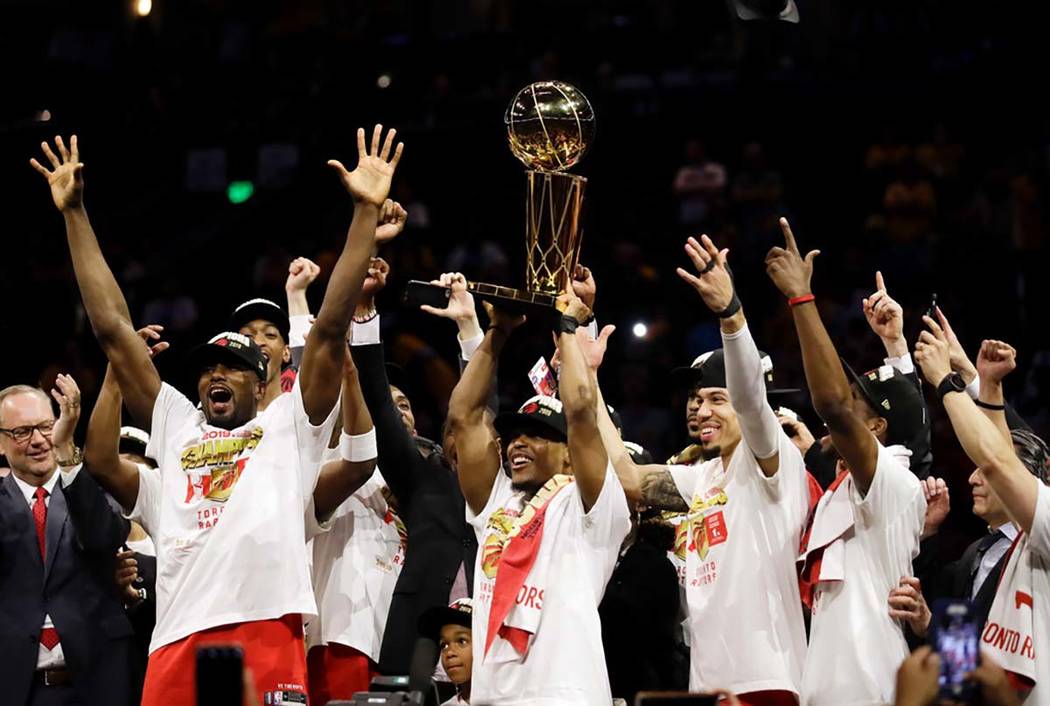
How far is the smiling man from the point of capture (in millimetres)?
5387

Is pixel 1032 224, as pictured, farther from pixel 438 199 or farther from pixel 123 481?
pixel 123 481

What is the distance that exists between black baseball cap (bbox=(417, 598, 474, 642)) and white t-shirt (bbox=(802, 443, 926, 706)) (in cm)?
132

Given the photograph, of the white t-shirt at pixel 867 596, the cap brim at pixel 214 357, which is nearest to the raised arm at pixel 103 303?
the cap brim at pixel 214 357

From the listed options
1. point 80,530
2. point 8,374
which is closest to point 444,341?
point 8,374

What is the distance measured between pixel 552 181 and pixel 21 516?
2.63 metres

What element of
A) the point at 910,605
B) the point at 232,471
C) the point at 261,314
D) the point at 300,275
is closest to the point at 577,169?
the point at 261,314

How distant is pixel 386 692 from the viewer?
4207 millimetres

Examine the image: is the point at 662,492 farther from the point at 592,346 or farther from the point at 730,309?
the point at 730,309

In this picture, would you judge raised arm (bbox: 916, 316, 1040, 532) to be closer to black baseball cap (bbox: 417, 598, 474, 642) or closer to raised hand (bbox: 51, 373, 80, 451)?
black baseball cap (bbox: 417, 598, 474, 642)

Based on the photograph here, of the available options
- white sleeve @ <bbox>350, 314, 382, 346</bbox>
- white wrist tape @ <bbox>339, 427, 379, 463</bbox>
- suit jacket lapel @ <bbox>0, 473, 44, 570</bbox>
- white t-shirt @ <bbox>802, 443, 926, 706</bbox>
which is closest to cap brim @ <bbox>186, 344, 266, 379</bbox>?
white sleeve @ <bbox>350, 314, 382, 346</bbox>

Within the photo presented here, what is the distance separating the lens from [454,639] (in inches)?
234

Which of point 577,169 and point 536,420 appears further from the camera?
point 577,169

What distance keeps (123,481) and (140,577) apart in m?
0.85

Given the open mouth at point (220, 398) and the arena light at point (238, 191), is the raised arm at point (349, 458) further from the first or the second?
the arena light at point (238, 191)
